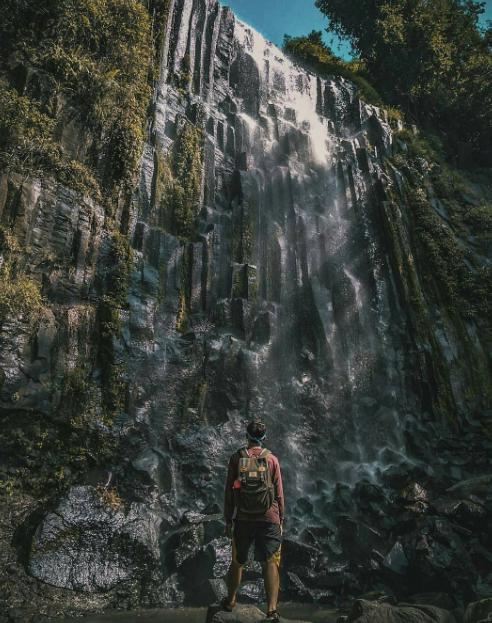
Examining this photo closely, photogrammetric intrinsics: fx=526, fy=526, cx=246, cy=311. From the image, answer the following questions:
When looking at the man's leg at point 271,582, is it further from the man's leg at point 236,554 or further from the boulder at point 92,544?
the boulder at point 92,544

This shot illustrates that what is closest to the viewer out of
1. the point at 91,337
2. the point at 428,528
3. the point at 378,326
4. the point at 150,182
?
the point at 428,528

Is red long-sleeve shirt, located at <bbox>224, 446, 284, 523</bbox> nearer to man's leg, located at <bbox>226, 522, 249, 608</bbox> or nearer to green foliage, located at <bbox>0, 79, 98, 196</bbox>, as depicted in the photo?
man's leg, located at <bbox>226, 522, 249, 608</bbox>

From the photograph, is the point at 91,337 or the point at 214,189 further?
the point at 214,189

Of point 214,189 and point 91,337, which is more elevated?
point 214,189

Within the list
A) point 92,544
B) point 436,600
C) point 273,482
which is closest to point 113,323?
point 92,544

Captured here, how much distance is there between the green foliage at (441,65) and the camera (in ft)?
89.0

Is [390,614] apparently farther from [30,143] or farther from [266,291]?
[30,143]

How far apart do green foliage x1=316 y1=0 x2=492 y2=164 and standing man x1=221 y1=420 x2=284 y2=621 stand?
2598 centimetres

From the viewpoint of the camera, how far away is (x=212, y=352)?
14477 millimetres

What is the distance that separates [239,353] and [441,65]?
21.1m

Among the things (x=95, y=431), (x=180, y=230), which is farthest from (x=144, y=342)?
(x=180, y=230)

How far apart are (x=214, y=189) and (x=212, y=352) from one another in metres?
6.19

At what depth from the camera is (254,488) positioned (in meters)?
5.66

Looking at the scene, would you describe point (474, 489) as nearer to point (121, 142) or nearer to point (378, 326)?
point (378, 326)
